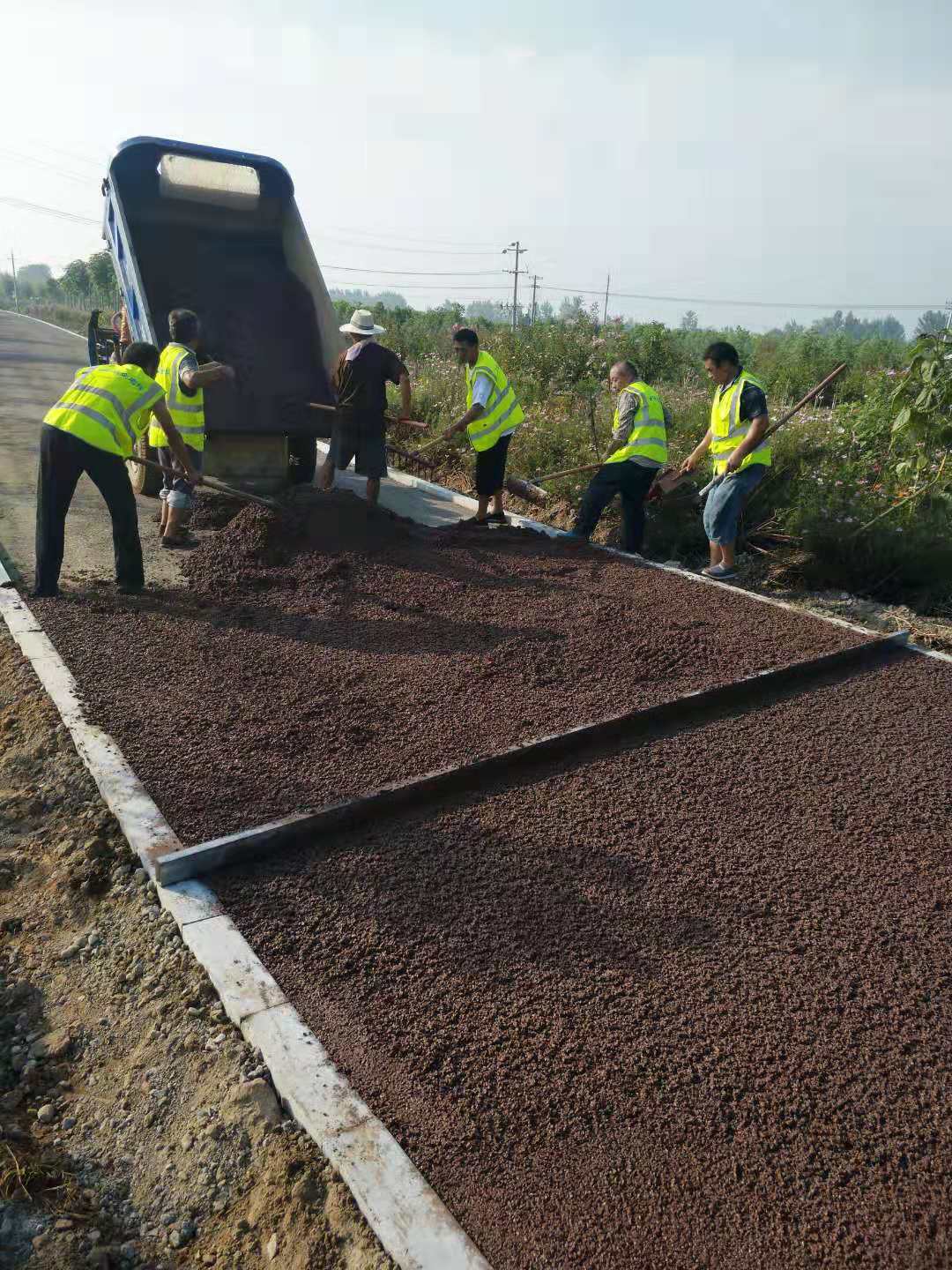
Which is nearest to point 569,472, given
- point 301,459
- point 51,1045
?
point 301,459

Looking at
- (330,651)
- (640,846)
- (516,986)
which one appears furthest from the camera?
(330,651)

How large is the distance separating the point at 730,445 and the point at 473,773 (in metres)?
3.57

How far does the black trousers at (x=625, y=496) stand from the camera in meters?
6.57

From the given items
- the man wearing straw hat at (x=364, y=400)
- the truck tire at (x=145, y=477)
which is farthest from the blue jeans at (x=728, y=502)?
the truck tire at (x=145, y=477)

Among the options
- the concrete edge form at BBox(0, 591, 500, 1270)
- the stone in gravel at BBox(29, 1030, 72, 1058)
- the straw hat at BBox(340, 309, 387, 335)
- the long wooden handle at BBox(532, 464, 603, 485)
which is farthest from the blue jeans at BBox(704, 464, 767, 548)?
the stone in gravel at BBox(29, 1030, 72, 1058)

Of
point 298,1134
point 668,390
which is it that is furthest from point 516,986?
point 668,390

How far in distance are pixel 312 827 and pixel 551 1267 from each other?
1.63 meters

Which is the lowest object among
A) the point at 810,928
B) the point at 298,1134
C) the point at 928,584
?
the point at 298,1134

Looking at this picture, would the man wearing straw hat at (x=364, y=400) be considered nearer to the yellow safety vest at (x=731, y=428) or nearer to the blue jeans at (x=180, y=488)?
the blue jeans at (x=180, y=488)

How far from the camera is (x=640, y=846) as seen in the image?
121 inches

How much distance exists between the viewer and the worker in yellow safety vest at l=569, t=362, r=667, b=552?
641 centimetres

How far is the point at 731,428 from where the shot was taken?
19.4 ft

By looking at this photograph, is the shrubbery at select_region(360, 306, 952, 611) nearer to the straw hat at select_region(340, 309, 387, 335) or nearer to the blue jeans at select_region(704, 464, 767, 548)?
the blue jeans at select_region(704, 464, 767, 548)

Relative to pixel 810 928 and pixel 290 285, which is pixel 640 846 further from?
pixel 290 285
